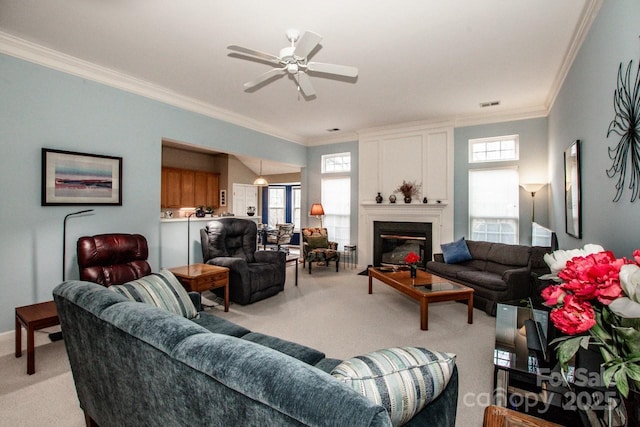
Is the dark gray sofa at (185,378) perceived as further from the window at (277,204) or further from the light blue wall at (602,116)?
the window at (277,204)

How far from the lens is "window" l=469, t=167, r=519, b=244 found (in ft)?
16.7

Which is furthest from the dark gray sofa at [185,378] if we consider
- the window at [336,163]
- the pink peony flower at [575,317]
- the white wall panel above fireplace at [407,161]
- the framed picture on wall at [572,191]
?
the window at [336,163]

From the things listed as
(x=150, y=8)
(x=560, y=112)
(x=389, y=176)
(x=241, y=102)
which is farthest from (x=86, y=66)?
(x=560, y=112)

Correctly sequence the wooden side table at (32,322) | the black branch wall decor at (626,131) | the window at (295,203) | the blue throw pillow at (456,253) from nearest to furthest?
the black branch wall decor at (626,131), the wooden side table at (32,322), the blue throw pillow at (456,253), the window at (295,203)

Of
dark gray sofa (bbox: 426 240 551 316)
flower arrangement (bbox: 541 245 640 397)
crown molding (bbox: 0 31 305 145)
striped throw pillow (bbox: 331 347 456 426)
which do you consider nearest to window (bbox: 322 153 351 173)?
crown molding (bbox: 0 31 305 145)

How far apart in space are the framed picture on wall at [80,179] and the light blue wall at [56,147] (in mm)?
73

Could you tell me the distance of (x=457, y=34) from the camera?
9.34ft

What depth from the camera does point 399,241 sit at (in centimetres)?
610

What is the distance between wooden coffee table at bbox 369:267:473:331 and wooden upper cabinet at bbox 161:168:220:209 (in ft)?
18.6

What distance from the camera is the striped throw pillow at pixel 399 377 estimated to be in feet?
3.10

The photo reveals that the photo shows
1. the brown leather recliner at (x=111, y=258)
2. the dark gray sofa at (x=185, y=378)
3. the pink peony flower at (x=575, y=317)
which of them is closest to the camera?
the dark gray sofa at (x=185, y=378)

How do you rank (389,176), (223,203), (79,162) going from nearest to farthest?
(79,162) < (389,176) < (223,203)

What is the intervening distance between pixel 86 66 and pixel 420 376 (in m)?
4.46

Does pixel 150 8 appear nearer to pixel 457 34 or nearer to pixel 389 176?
pixel 457 34
